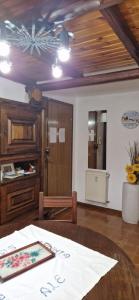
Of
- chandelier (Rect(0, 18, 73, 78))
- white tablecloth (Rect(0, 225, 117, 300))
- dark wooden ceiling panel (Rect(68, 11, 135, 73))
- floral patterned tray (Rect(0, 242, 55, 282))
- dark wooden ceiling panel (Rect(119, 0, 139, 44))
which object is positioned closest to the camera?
white tablecloth (Rect(0, 225, 117, 300))

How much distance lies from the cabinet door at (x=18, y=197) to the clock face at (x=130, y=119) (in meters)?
1.78

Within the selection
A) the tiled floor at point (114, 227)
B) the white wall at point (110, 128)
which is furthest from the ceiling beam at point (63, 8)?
the tiled floor at point (114, 227)

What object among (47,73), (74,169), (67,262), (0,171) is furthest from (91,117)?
(67,262)

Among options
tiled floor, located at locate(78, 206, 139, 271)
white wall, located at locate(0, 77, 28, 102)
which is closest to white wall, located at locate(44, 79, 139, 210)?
tiled floor, located at locate(78, 206, 139, 271)

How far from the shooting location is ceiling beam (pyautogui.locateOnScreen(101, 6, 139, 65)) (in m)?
1.27

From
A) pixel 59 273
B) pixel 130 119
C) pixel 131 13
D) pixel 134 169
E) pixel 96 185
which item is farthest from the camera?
pixel 96 185

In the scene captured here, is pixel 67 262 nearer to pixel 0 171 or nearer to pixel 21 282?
Result: pixel 21 282

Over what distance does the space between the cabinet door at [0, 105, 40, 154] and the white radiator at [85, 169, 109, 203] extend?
144 centimetres

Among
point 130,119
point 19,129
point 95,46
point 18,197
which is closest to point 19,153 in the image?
point 19,129

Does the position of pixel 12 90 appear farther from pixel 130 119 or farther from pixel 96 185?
pixel 96 185

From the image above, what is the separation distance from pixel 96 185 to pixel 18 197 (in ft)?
5.63

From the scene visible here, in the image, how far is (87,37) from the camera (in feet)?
5.43

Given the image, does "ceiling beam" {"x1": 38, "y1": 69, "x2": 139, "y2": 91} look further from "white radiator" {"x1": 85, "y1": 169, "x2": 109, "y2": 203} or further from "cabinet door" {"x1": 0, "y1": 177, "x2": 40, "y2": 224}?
"white radiator" {"x1": 85, "y1": 169, "x2": 109, "y2": 203}

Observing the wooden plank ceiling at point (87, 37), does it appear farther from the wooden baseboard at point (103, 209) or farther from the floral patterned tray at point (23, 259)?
the wooden baseboard at point (103, 209)
